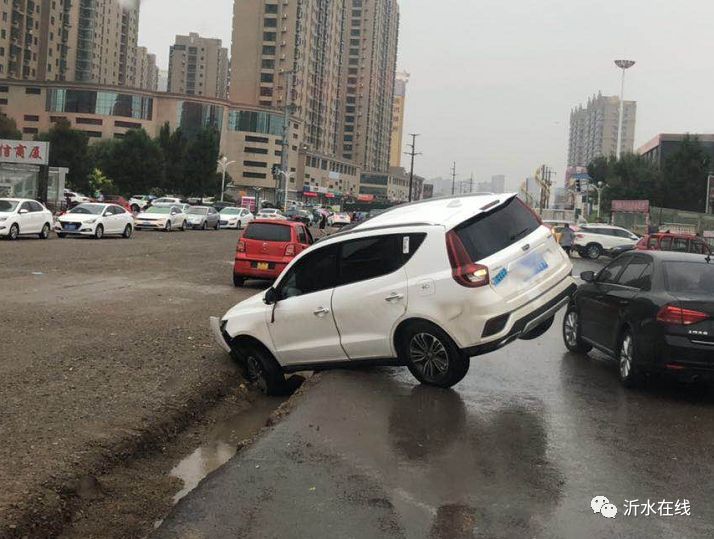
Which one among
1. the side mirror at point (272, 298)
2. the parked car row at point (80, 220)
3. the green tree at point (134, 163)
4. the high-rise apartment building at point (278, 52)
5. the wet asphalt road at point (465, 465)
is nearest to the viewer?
the wet asphalt road at point (465, 465)

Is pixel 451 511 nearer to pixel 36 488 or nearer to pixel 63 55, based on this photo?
pixel 36 488

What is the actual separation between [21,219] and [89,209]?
161 inches

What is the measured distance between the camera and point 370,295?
7.23 metres

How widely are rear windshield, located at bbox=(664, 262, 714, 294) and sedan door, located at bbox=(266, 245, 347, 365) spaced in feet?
11.3

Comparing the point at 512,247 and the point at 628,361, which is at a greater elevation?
the point at 512,247

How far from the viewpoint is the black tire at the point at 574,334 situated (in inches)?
390

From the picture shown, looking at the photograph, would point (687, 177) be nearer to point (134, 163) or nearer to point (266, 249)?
point (134, 163)

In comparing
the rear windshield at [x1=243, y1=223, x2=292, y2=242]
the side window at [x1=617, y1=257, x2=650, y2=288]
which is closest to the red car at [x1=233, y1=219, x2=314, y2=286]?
the rear windshield at [x1=243, y1=223, x2=292, y2=242]

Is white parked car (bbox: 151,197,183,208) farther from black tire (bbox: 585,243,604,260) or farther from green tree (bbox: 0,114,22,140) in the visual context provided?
green tree (bbox: 0,114,22,140)

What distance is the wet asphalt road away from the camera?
422cm

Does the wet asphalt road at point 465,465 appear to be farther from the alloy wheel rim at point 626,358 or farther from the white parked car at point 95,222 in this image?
the white parked car at point 95,222

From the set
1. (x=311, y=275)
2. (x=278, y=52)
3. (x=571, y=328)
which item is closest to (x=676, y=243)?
(x=571, y=328)

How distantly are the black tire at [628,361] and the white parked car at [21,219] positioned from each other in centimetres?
2413

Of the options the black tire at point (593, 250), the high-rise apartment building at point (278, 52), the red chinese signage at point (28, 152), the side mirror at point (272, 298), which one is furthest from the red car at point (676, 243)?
the high-rise apartment building at point (278, 52)
